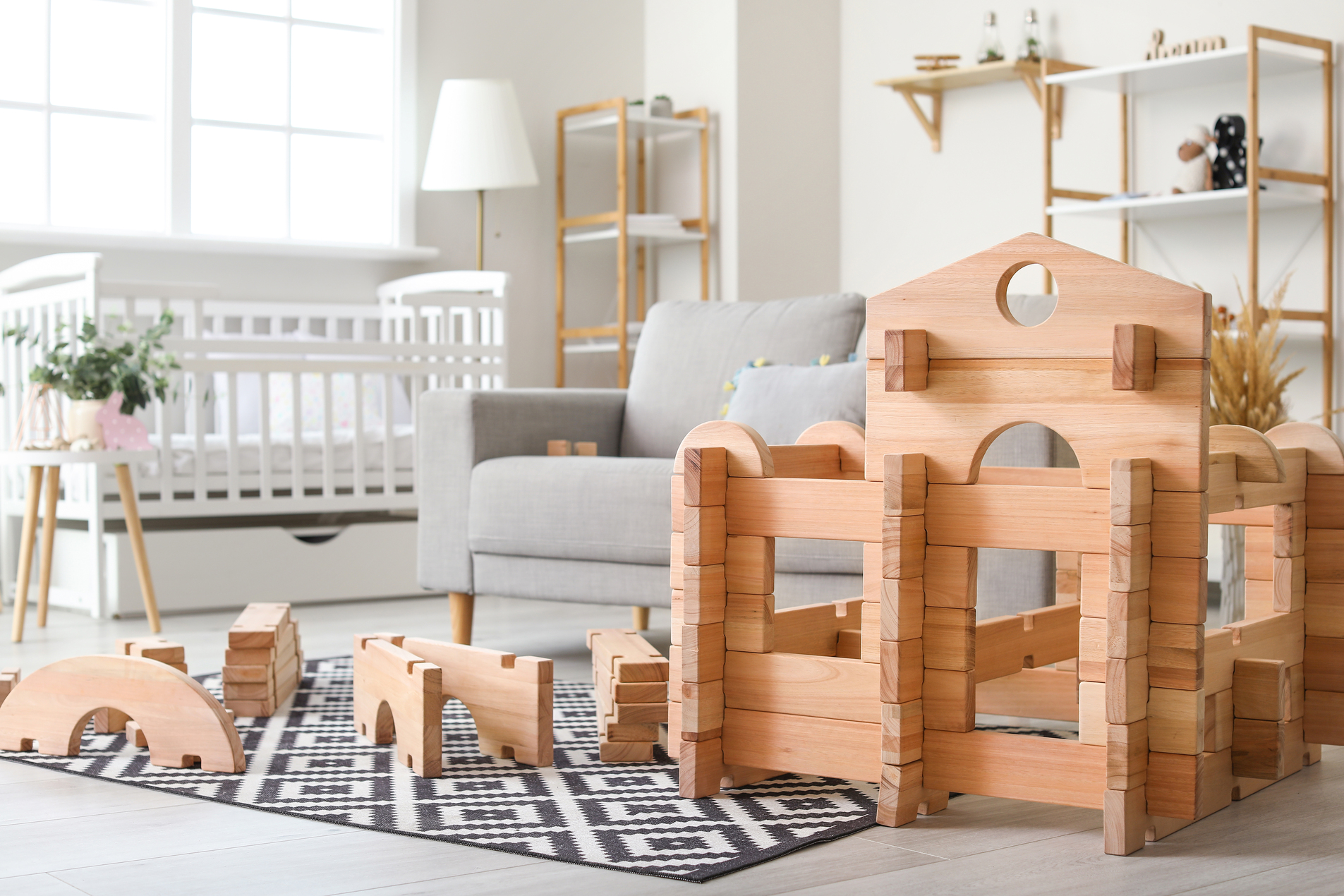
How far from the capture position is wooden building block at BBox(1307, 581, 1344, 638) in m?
1.84

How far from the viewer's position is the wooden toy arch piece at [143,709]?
69.9 inches

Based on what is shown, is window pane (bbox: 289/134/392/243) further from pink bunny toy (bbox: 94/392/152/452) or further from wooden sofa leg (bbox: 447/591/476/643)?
wooden sofa leg (bbox: 447/591/476/643)

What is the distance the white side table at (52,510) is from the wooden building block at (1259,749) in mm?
2241

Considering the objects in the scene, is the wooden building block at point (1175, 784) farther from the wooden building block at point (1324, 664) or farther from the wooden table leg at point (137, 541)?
the wooden table leg at point (137, 541)

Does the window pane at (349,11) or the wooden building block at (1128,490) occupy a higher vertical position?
the window pane at (349,11)

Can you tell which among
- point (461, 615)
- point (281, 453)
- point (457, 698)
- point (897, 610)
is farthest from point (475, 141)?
point (897, 610)

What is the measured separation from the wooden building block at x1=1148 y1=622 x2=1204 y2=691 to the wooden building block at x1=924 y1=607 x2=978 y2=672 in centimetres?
18

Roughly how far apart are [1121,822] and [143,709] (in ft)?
3.83

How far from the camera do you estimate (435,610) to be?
3422mm

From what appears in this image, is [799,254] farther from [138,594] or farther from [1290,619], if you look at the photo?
[1290,619]

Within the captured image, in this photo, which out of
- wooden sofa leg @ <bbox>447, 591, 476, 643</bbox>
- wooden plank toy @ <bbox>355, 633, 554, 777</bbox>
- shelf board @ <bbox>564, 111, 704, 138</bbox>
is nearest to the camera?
wooden plank toy @ <bbox>355, 633, 554, 777</bbox>

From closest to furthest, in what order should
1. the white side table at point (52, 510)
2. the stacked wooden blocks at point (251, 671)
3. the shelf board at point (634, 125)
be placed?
the stacked wooden blocks at point (251, 671), the white side table at point (52, 510), the shelf board at point (634, 125)

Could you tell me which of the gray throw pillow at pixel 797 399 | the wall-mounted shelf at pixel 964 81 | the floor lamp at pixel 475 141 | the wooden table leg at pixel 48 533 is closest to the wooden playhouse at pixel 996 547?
the gray throw pillow at pixel 797 399

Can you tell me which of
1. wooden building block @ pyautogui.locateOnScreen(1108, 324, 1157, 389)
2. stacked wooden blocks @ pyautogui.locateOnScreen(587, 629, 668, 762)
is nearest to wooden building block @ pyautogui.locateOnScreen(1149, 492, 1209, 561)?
wooden building block @ pyautogui.locateOnScreen(1108, 324, 1157, 389)
